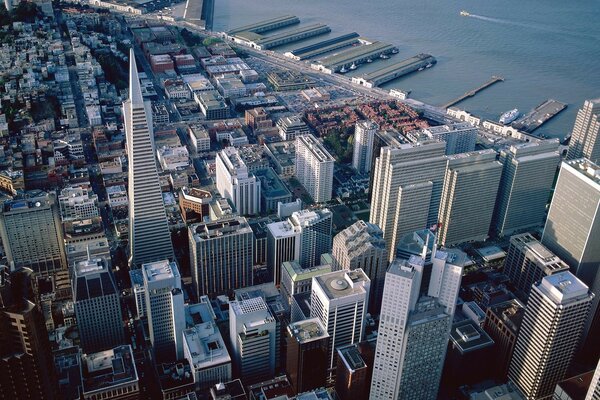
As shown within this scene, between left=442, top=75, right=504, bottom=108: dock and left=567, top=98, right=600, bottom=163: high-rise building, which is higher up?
left=567, top=98, right=600, bottom=163: high-rise building

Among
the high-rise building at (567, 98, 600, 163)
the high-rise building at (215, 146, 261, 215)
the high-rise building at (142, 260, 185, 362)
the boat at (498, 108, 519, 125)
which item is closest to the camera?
the high-rise building at (142, 260, 185, 362)

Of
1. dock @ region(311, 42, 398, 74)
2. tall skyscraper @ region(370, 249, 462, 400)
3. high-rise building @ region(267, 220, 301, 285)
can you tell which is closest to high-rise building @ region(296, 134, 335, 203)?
high-rise building @ region(267, 220, 301, 285)

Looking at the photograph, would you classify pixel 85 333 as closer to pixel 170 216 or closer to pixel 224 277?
pixel 224 277

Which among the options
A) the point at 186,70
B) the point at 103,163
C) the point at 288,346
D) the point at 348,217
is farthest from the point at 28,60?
the point at 288,346

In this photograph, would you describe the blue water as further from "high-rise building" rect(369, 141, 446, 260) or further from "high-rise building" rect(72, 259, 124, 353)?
"high-rise building" rect(72, 259, 124, 353)

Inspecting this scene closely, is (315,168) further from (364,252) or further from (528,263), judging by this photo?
(528,263)

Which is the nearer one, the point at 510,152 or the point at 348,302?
the point at 348,302

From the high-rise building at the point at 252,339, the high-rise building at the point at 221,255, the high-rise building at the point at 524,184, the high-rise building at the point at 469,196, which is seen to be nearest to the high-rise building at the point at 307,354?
the high-rise building at the point at 252,339
